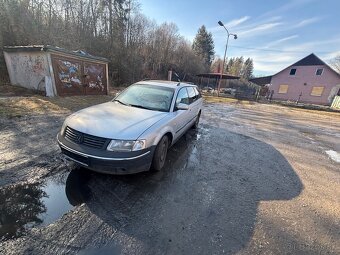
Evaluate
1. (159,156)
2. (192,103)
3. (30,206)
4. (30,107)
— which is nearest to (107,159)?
(159,156)

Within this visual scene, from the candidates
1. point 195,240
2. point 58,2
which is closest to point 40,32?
point 58,2

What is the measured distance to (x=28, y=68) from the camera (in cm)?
1086

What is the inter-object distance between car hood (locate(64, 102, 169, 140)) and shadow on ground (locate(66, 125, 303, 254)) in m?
0.91

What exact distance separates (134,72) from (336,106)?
26.7 m

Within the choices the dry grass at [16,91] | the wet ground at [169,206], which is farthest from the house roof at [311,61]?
the dry grass at [16,91]

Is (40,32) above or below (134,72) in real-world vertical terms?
above

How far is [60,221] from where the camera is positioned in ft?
7.63

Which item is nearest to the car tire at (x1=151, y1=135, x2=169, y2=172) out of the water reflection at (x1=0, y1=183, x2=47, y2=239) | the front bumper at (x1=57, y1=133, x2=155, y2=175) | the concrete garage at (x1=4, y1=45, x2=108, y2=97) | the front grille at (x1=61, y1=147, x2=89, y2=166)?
the front bumper at (x1=57, y1=133, x2=155, y2=175)

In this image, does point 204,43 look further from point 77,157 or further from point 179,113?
point 77,157

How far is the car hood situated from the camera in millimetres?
2861

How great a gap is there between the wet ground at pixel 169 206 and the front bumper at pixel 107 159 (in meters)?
0.40

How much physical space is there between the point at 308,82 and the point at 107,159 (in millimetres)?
37042

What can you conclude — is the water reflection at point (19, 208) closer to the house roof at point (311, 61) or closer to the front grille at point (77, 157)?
the front grille at point (77, 157)

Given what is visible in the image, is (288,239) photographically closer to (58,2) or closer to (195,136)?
(195,136)
